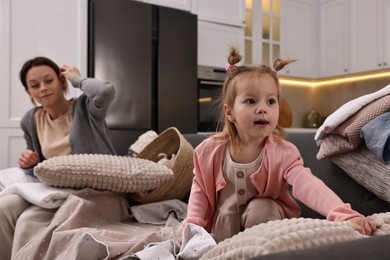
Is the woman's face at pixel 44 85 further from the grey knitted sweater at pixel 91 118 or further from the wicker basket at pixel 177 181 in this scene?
the wicker basket at pixel 177 181

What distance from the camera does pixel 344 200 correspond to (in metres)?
1.22

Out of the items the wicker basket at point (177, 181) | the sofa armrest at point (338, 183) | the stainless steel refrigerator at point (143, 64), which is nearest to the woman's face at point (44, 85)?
the wicker basket at point (177, 181)

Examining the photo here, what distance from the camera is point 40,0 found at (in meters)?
2.99

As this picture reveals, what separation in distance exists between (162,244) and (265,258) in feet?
1.65

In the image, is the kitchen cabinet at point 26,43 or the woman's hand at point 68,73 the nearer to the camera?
the woman's hand at point 68,73

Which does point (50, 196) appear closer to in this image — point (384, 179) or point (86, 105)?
point (86, 105)

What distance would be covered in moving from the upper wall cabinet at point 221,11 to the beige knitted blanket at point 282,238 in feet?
10.8

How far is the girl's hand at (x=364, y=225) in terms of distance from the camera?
83 centimetres

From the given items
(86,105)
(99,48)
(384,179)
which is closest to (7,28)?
(99,48)

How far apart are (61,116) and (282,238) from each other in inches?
62.7

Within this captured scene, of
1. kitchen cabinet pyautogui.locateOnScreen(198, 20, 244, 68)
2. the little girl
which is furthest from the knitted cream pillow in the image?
kitchen cabinet pyautogui.locateOnScreen(198, 20, 244, 68)

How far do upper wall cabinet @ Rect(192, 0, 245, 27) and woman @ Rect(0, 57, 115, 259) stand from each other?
6.45 ft

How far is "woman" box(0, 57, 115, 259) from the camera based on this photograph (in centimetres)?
183

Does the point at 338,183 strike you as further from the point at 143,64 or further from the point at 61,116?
the point at 143,64
